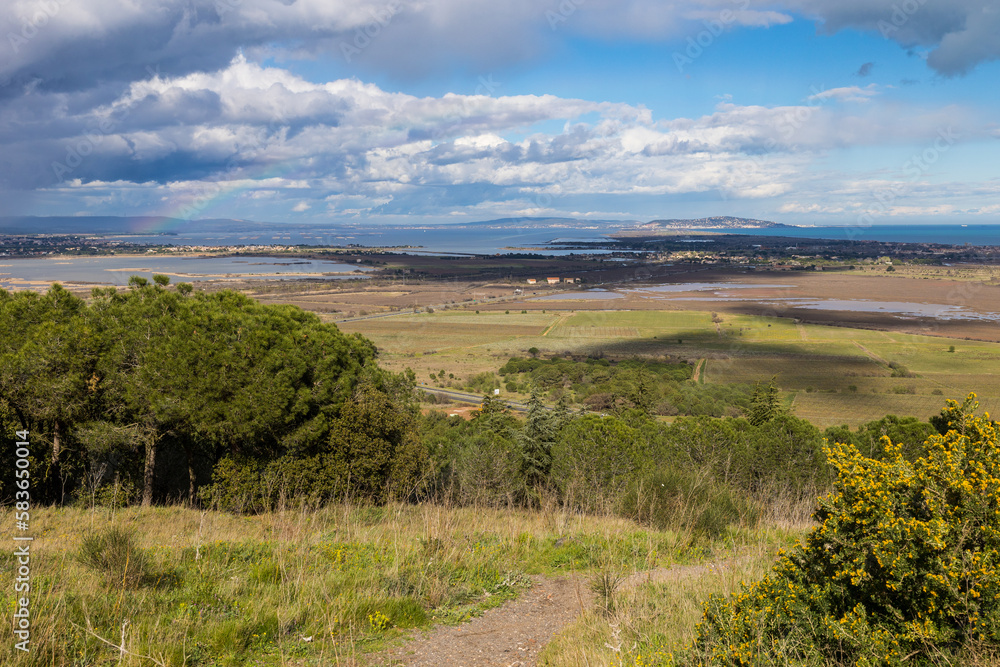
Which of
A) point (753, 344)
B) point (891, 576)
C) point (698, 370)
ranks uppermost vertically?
point (891, 576)

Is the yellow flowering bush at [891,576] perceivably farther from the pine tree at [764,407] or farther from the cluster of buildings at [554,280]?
the cluster of buildings at [554,280]

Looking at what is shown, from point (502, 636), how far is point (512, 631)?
14cm

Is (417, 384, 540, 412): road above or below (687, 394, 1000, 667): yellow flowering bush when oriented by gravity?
below

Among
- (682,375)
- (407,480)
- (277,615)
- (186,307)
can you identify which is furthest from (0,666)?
(682,375)

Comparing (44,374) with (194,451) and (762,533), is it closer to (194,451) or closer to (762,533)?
(194,451)

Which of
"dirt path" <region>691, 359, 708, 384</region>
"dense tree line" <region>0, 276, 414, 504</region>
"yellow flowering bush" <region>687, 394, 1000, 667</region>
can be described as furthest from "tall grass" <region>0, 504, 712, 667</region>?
"dirt path" <region>691, 359, 708, 384</region>

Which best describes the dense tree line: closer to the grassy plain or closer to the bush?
the grassy plain

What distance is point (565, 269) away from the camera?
579 feet

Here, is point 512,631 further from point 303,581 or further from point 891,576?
point 891,576

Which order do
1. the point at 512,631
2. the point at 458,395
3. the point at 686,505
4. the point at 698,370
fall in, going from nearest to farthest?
the point at 512,631 → the point at 686,505 → the point at 458,395 → the point at 698,370

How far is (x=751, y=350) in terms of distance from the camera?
235 ft

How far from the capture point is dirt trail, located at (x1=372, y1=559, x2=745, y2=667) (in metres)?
4.65

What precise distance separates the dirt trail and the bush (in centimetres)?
252

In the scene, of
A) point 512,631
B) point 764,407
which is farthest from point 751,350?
point 512,631
